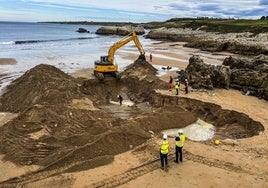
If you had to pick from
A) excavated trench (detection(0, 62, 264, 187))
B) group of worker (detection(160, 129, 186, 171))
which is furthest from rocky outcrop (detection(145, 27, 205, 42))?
group of worker (detection(160, 129, 186, 171))

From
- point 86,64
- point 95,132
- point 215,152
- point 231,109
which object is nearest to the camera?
point 215,152

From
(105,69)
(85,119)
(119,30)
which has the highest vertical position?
(119,30)

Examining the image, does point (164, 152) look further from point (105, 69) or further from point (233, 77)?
point (105, 69)

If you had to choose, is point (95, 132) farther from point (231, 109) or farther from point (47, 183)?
point (231, 109)

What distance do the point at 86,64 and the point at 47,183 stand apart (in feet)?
90.3

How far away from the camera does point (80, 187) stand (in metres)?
11.6

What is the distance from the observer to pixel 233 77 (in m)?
26.0

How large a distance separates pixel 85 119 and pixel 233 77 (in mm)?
13480

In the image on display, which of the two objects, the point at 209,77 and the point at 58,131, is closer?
the point at 58,131

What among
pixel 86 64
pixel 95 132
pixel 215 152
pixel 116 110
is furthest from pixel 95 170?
pixel 86 64

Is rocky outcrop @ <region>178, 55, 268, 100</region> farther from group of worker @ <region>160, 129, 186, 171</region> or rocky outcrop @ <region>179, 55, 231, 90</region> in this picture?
group of worker @ <region>160, 129, 186, 171</region>

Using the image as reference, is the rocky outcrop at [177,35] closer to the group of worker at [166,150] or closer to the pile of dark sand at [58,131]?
the pile of dark sand at [58,131]

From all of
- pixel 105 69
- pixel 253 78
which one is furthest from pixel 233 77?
pixel 105 69

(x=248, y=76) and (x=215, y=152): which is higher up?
(x=248, y=76)
